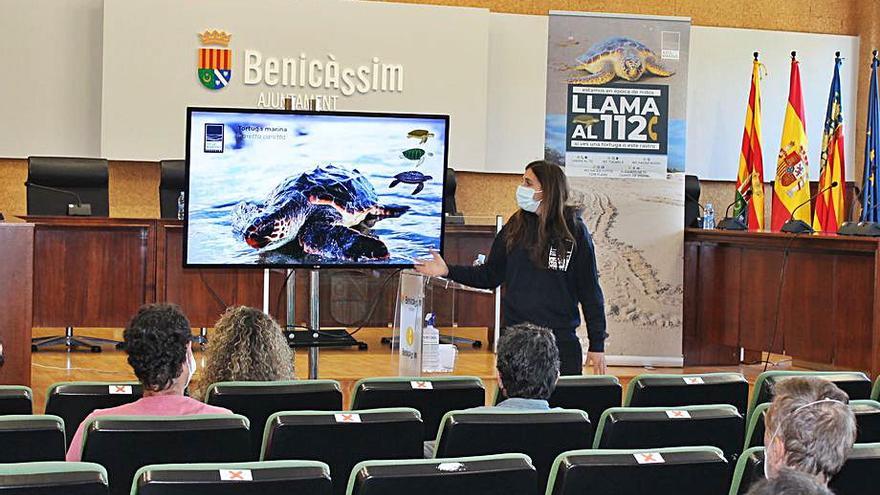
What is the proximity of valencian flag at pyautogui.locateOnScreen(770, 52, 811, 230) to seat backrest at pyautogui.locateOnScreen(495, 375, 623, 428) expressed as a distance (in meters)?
6.00

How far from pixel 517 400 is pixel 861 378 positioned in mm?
1534

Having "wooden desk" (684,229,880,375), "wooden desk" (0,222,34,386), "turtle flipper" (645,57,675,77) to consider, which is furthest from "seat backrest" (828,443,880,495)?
"turtle flipper" (645,57,675,77)

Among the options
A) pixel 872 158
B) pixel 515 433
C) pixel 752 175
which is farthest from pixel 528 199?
pixel 872 158

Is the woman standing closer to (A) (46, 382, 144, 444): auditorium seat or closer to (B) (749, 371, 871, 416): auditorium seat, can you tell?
(B) (749, 371, 871, 416): auditorium seat

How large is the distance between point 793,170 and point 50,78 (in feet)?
19.6

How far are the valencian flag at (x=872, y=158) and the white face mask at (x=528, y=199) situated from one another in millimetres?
5360

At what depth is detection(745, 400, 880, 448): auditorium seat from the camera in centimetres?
352

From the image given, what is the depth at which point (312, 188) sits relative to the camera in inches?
228

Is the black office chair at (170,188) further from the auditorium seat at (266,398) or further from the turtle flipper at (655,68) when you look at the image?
the auditorium seat at (266,398)

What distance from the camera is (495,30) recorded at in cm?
1066

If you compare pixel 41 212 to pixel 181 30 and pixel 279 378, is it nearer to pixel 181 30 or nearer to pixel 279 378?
pixel 181 30

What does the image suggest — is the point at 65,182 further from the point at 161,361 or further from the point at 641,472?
the point at 641,472

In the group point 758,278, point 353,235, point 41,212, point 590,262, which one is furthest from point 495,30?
point 590,262

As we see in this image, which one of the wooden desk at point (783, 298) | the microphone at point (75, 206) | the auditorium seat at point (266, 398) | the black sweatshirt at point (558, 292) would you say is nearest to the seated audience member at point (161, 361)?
the auditorium seat at point (266, 398)
